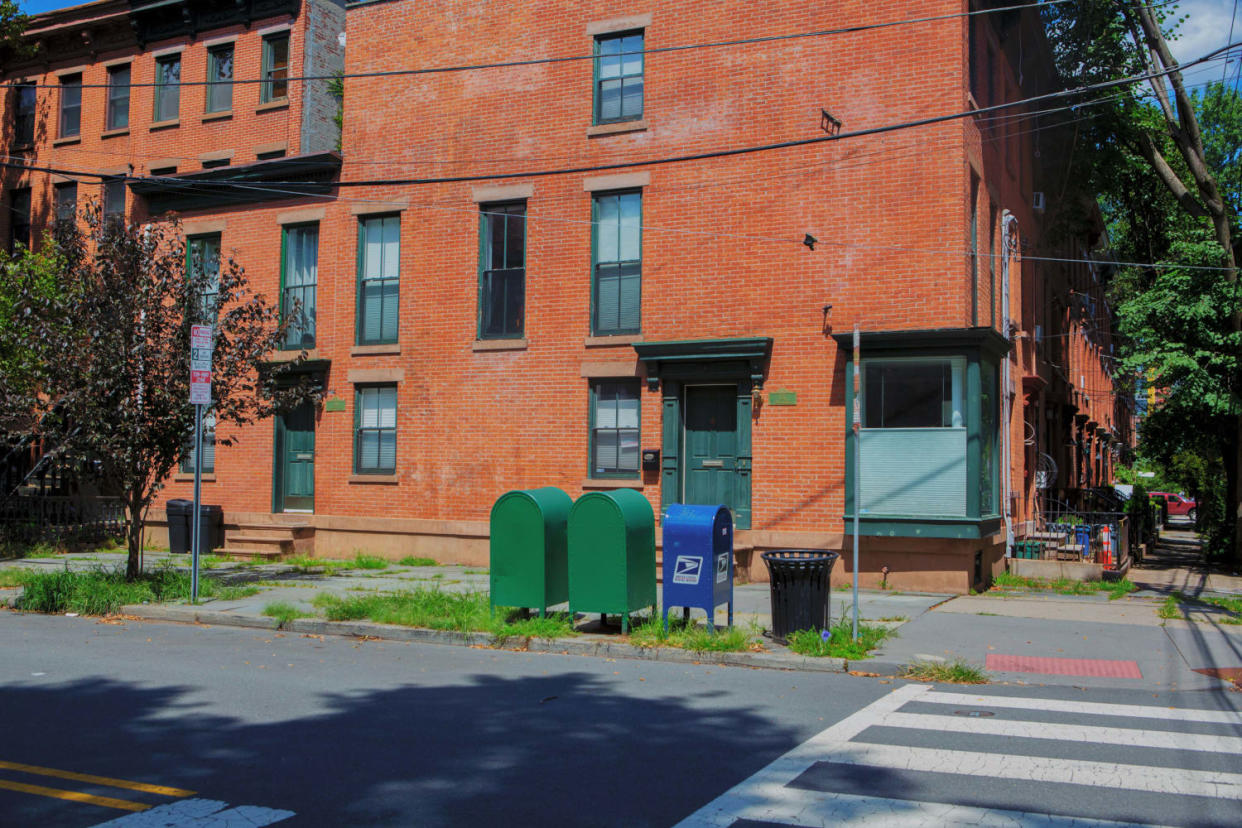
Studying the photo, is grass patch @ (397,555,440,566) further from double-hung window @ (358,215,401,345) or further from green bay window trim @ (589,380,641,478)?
double-hung window @ (358,215,401,345)

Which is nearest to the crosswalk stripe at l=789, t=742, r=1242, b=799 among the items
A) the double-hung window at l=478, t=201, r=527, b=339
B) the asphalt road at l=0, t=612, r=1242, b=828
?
the asphalt road at l=0, t=612, r=1242, b=828

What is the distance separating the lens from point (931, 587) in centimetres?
1497

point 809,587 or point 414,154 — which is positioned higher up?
point 414,154

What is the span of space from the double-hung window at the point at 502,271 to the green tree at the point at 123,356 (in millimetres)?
4385

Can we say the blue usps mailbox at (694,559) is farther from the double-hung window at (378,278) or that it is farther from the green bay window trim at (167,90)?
the green bay window trim at (167,90)

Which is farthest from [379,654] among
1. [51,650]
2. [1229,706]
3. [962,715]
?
[1229,706]

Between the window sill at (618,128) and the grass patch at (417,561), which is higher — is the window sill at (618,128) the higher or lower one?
the higher one

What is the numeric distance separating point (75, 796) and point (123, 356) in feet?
30.0

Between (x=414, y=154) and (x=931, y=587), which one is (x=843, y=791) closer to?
(x=931, y=587)

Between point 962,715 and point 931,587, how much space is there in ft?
24.5

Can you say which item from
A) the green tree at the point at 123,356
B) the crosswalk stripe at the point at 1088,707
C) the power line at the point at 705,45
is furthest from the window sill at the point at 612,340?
the crosswalk stripe at the point at 1088,707

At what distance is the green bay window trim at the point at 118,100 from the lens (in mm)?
22859

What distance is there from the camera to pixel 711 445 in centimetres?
1664

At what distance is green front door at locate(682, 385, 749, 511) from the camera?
1644 centimetres
